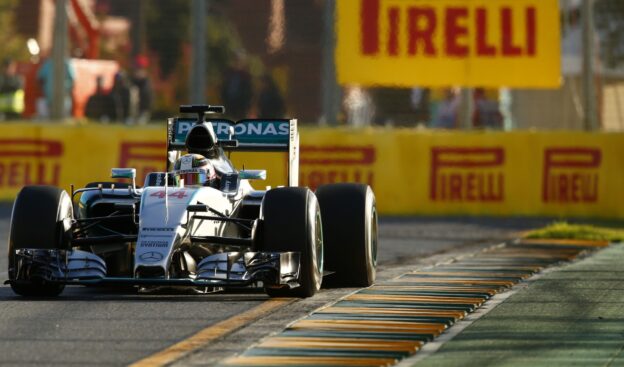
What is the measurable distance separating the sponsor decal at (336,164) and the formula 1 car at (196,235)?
348 inches

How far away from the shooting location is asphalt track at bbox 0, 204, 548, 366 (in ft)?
25.9

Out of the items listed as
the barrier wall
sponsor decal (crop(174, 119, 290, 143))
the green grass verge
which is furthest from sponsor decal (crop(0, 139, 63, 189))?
sponsor decal (crop(174, 119, 290, 143))

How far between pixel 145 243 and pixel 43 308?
0.74 m

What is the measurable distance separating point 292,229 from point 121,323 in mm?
1688

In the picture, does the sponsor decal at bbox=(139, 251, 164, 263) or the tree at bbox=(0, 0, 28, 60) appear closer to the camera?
the sponsor decal at bbox=(139, 251, 164, 263)

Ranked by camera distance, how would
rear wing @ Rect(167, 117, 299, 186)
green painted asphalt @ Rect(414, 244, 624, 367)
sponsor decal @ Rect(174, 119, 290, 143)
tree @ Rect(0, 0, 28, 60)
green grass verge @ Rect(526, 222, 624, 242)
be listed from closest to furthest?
green painted asphalt @ Rect(414, 244, 624, 367), rear wing @ Rect(167, 117, 299, 186), sponsor decal @ Rect(174, 119, 290, 143), green grass verge @ Rect(526, 222, 624, 242), tree @ Rect(0, 0, 28, 60)

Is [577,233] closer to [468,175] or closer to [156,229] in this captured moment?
[468,175]

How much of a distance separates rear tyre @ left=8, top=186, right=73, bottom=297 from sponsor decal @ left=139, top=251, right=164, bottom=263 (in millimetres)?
831

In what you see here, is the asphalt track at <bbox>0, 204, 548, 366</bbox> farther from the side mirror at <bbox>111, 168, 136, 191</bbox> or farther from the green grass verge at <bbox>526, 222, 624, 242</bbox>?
the green grass verge at <bbox>526, 222, 624, 242</bbox>

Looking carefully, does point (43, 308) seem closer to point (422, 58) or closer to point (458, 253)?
point (458, 253)

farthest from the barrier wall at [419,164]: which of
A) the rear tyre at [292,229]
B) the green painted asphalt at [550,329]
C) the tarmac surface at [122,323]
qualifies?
the rear tyre at [292,229]

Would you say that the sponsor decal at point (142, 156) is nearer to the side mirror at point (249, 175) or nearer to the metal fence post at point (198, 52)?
the metal fence post at point (198, 52)

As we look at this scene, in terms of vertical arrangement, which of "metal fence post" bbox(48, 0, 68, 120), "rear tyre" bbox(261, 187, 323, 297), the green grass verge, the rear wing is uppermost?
"metal fence post" bbox(48, 0, 68, 120)

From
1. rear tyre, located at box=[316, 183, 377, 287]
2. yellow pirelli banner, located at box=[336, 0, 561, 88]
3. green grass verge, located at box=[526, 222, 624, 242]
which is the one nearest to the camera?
rear tyre, located at box=[316, 183, 377, 287]
